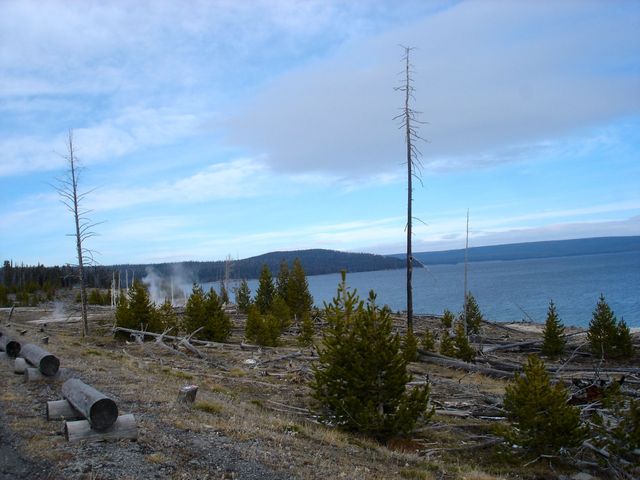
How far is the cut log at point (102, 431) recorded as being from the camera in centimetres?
759

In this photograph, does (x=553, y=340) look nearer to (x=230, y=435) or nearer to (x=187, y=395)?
(x=187, y=395)

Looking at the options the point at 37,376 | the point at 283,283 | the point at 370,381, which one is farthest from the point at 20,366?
the point at 283,283

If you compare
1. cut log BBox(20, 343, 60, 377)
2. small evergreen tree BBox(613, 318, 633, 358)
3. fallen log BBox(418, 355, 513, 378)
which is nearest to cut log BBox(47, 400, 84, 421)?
cut log BBox(20, 343, 60, 377)

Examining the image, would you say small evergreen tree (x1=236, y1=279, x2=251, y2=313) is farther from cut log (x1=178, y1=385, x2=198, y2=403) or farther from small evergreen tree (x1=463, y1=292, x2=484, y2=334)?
cut log (x1=178, y1=385, x2=198, y2=403)

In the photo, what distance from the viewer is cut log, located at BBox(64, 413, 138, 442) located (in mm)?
7589

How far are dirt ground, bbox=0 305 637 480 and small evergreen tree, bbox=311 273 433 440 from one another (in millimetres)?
459

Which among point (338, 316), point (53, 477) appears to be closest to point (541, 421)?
point (338, 316)

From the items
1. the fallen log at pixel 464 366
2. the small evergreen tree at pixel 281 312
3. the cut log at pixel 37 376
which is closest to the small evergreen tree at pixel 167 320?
the small evergreen tree at pixel 281 312

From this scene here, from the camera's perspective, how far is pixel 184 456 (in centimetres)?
745

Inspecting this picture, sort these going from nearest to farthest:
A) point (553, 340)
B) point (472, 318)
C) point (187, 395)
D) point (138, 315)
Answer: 1. point (187, 395)
2. point (553, 340)
3. point (138, 315)
4. point (472, 318)

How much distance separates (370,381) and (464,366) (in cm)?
1068

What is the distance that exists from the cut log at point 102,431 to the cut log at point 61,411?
980mm

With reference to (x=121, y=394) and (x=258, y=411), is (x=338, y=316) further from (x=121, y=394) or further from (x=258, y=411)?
(x=121, y=394)

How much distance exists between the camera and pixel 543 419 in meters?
9.59
